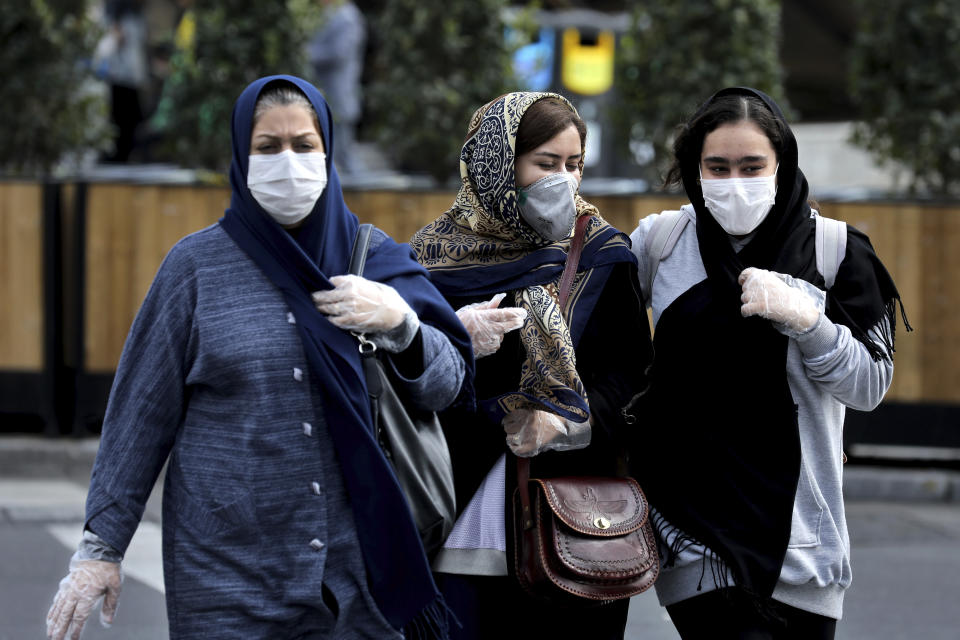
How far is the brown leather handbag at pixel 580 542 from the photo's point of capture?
328 cm

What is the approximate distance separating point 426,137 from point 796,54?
9.15 m

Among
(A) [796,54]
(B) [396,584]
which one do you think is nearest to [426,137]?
(B) [396,584]

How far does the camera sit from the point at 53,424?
9.38 m

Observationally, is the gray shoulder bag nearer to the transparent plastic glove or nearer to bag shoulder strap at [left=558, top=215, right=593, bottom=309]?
the transparent plastic glove

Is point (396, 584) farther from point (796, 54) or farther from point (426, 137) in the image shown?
point (796, 54)

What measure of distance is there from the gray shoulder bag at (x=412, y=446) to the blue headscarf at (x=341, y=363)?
1.7 inches

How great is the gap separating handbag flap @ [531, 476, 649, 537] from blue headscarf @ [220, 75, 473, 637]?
17.3 inches

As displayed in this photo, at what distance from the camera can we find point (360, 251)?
3.03 metres

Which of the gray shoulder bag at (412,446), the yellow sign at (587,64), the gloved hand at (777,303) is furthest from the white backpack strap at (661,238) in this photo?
the yellow sign at (587,64)

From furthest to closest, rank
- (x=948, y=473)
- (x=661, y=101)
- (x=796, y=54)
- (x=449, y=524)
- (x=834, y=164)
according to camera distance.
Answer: (x=796, y=54) < (x=834, y=164) < (x=661, y=101) < (x=948, y=473) < (x=449, y=524)

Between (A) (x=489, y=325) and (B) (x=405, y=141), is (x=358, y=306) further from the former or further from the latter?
(B) (x=405, y=141)

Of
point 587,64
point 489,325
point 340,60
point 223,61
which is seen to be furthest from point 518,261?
point 587,64

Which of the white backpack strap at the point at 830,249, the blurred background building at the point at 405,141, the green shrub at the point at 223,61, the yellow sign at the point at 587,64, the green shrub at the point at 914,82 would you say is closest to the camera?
the white backpack strap at the point at 830,249

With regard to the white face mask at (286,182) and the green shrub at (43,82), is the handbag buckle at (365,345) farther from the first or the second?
the green shrub at (43,82)
